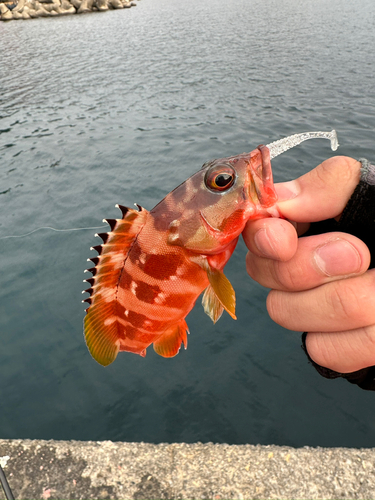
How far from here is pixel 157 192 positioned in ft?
31.2

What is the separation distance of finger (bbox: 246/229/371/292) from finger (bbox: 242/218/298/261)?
0.10 feet

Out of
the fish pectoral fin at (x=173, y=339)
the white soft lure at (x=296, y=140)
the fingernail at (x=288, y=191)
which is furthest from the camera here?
the fish pectoral fin at (x=173, y=339)

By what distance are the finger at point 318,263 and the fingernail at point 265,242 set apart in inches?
1.5

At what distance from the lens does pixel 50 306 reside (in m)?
6.40

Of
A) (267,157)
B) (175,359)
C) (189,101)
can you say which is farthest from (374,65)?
(267,157)

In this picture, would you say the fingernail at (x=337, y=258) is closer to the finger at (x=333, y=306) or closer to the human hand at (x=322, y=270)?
the human hand at (x=322, y=270)

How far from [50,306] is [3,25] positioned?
5820cm

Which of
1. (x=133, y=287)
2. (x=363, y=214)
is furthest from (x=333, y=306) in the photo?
(x=133, y=287)

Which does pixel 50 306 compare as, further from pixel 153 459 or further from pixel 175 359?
pixel 153 459

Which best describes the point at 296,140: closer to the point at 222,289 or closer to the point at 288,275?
the point at 288,275

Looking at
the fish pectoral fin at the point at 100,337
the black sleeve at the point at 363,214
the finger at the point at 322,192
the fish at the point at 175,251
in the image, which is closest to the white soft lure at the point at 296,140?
the fish at the point at 175,251

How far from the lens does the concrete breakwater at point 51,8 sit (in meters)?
53.7

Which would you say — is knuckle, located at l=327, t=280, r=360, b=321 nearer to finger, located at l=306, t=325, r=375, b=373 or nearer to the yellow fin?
finger, located at l=306, t=325, r=375, b=373

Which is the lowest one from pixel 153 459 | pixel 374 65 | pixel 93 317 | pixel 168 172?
pixel 374 65
